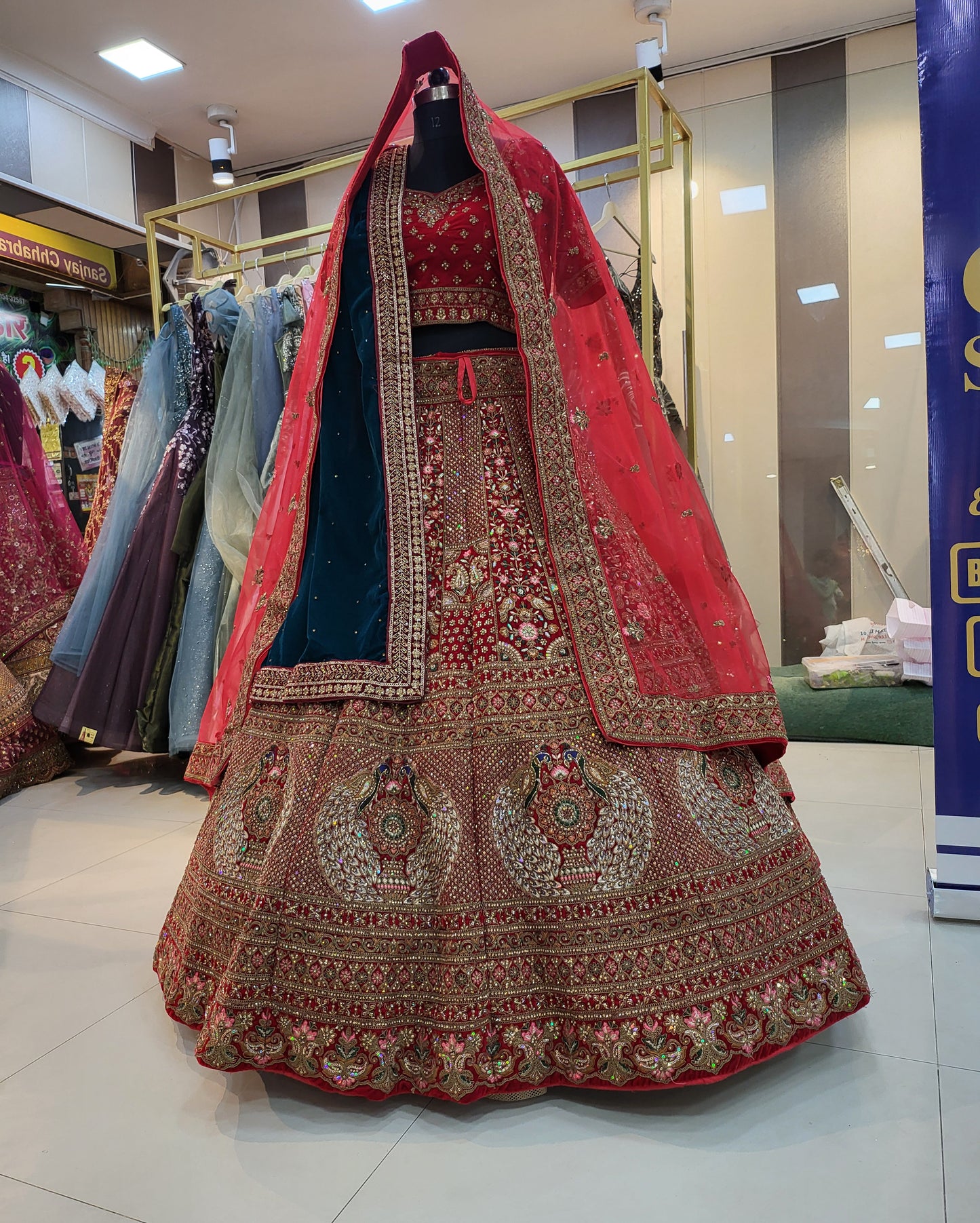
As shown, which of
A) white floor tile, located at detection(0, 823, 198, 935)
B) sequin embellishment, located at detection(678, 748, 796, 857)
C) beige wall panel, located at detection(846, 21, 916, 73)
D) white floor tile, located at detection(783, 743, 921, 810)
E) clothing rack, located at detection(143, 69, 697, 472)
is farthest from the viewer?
beige wall panel, located at detection(846, 21, 916, 73)

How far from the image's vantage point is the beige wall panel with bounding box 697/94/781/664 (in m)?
4.00

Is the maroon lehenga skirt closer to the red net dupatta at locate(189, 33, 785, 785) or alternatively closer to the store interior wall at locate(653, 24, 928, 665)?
the red net dupatta at locate(189, 33, 785, 785)

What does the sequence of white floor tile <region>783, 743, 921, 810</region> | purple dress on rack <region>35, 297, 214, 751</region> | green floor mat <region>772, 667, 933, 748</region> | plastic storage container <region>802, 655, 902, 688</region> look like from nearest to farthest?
1. white floor tile <region>783, 743, 921, 810</region>
2. purple dress on rack <region>35, 297, 214, 751</region>
3. green floor mat <region>772, 667, 933, 748</region>
4. plastic storage container <region>802, 655, 902, 688</region>

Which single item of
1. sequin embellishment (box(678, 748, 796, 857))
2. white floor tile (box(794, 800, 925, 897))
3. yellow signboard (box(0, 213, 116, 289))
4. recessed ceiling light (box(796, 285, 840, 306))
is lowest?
white floor tile (box(794, 800, 925, 897))

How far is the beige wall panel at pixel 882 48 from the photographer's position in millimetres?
3758

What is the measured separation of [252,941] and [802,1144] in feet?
2.51

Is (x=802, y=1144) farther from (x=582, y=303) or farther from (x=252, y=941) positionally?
(x=582, y=303)

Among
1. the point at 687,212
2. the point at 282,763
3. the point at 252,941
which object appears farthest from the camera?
the point at 687,212

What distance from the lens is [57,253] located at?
4176mm

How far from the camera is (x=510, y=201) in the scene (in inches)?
62.0

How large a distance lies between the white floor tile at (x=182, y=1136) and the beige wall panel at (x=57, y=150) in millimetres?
3967

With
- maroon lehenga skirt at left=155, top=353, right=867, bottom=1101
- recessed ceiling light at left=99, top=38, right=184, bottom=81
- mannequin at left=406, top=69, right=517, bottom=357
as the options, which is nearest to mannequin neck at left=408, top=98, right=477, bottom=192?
mannequin at left=406, top=69, right=517, bottom=357

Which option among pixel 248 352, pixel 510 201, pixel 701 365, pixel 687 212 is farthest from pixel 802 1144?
pixel 701 365

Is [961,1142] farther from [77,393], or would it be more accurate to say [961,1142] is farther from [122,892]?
[77,393]
